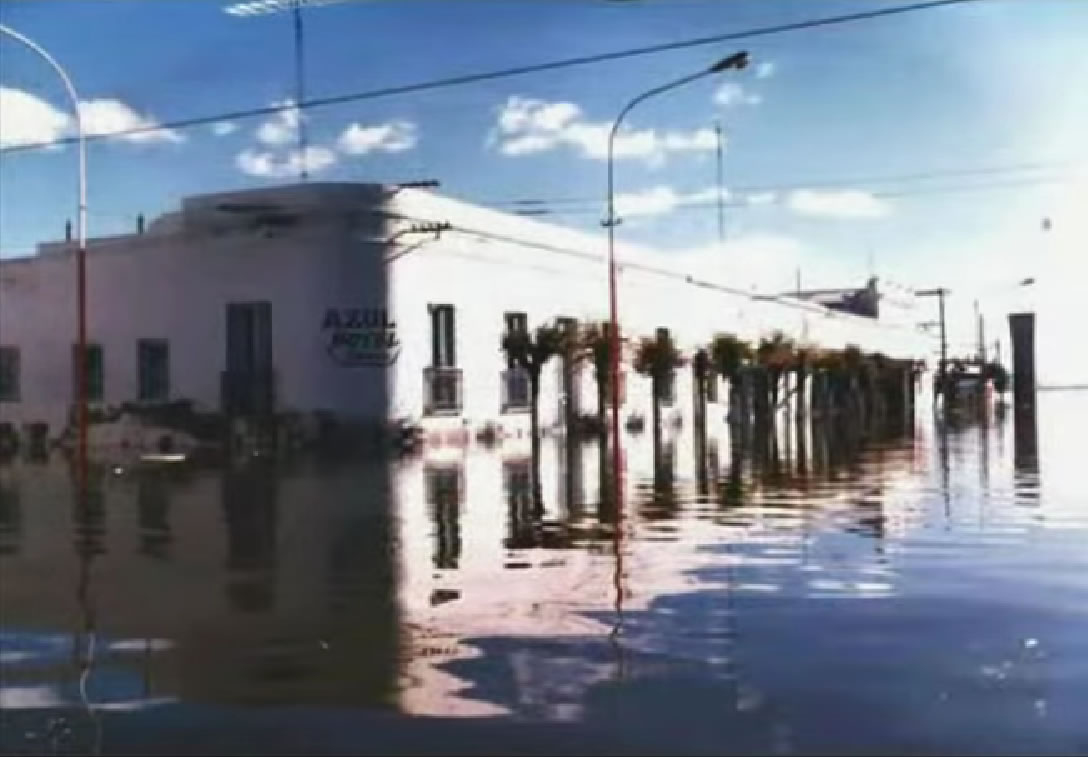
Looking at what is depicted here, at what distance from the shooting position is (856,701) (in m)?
7.07

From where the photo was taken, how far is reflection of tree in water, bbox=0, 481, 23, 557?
595 inches

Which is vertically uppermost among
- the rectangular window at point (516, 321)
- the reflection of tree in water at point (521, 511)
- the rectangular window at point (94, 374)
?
the rectangular window at point (516, 321)

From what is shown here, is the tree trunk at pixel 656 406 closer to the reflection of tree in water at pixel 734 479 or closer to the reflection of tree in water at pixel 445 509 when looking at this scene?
the reflection of tree in water at pixel 734 479

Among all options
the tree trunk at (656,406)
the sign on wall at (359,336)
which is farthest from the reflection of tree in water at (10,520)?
the tree trunk at (656,406)

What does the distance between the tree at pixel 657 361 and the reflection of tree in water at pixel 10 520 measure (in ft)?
81.1

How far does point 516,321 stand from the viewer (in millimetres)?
43938

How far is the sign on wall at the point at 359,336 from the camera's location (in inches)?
1505

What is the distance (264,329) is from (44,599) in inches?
1118

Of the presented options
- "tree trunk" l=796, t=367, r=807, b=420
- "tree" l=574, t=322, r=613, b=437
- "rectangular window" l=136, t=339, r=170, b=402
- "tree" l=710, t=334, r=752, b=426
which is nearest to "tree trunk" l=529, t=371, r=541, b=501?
"tree" l=574, t=322, r=613, b=437

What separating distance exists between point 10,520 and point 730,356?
119 ft

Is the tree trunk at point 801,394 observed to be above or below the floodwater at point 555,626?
above

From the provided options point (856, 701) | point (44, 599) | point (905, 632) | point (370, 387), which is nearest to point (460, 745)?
point (856, 701)

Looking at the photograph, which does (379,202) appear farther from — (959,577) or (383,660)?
(383,660)

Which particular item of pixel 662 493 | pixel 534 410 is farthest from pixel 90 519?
pixel 534 410
